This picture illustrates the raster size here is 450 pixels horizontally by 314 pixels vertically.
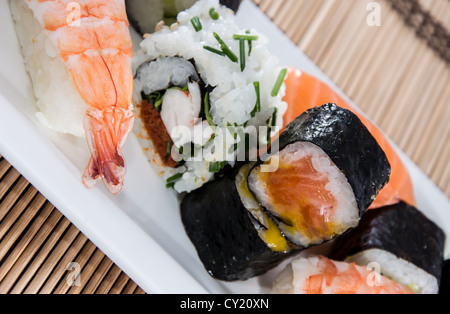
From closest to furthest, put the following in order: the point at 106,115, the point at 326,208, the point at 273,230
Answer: the point at 106,115, the point at 326,208, the point at 273,230

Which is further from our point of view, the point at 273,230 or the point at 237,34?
the point at 237,34

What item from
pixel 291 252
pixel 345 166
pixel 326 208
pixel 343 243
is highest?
pixel 345 166

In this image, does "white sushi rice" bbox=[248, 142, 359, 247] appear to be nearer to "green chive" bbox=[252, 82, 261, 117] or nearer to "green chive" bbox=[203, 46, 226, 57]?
"green chive" bbox=[252, 82, 261, 117]

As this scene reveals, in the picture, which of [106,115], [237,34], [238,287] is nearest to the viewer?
[106,115]

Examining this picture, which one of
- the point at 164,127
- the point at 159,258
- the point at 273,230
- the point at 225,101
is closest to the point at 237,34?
the point at 225,101

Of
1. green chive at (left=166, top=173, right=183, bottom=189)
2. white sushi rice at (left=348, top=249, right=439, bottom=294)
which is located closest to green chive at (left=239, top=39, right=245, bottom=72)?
green chive at (left=166, top=173, right=183, bottom=189)

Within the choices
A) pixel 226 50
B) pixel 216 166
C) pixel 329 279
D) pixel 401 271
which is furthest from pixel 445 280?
pixel 226 50

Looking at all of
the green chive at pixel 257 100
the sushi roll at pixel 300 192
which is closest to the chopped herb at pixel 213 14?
the green chive at pixel 257 100

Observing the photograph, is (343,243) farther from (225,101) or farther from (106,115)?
(106,115)
